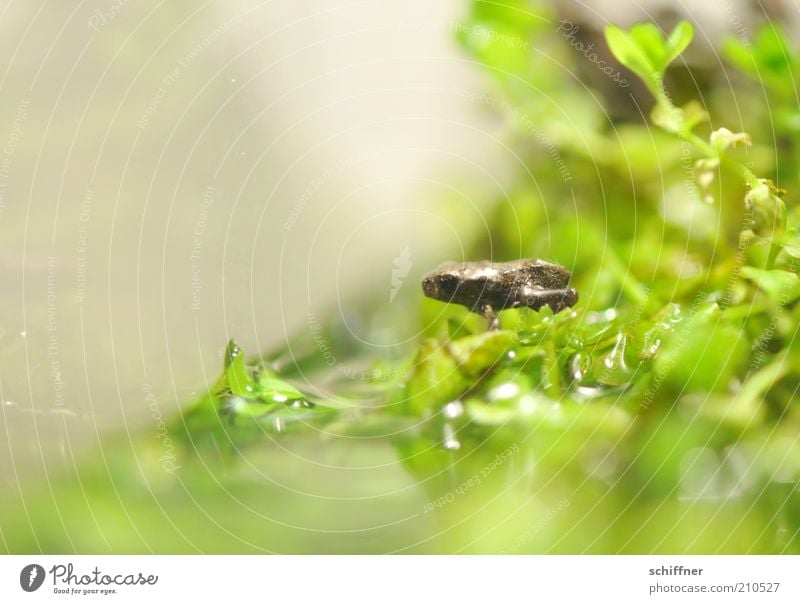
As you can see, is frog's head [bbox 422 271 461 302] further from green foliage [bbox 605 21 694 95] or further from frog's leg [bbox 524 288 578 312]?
green foliage [bbox 605 21 694 95]
